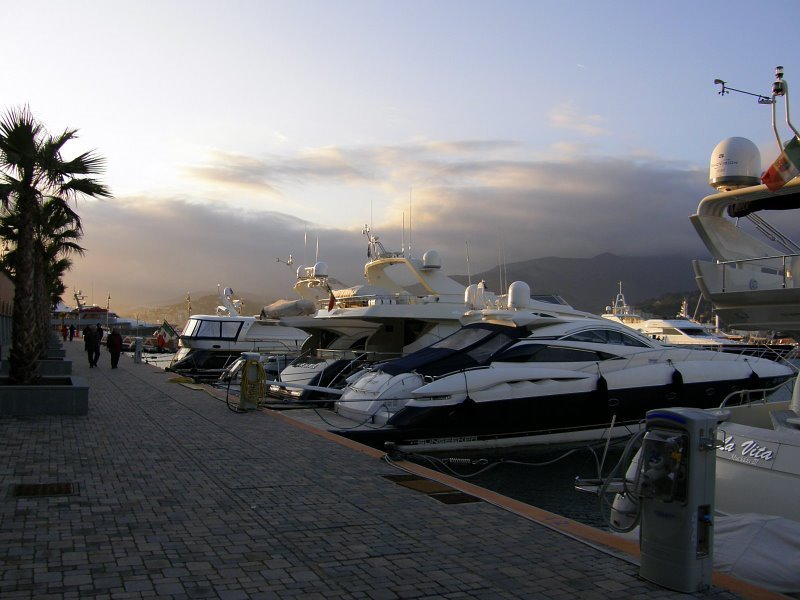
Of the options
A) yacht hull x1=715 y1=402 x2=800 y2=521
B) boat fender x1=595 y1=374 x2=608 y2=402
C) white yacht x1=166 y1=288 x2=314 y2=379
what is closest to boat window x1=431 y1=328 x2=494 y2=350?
boat fender x1=595 y1=374 x2=608 y2=402

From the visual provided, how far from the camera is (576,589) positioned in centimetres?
496

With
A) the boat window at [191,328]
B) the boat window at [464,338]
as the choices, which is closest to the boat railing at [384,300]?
the boat window at [464,338]

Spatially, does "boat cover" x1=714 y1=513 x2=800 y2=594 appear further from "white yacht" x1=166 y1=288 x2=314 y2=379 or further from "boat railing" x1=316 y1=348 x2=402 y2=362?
"white yacht" x1=166 y1=288 x2=314 y2=379

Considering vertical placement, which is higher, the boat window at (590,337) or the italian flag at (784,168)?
the italian flag at (784,168)

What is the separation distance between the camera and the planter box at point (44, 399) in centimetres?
1254

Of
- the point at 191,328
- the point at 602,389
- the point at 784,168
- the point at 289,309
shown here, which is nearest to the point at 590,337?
the point at 602,389

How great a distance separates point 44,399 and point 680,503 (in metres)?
11.2

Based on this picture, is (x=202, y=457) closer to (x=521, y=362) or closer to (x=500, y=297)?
(x=521, y=362)

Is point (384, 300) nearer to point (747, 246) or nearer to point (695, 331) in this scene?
point (747, 246)

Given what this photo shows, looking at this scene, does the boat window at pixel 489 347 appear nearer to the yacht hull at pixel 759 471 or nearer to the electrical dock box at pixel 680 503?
the yacht hull at pixel 759 471

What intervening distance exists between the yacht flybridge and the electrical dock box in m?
5.60

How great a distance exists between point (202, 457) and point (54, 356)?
24.1 meters

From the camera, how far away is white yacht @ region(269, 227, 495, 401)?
1836 cm

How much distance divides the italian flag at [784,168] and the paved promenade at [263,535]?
5.51 meters
